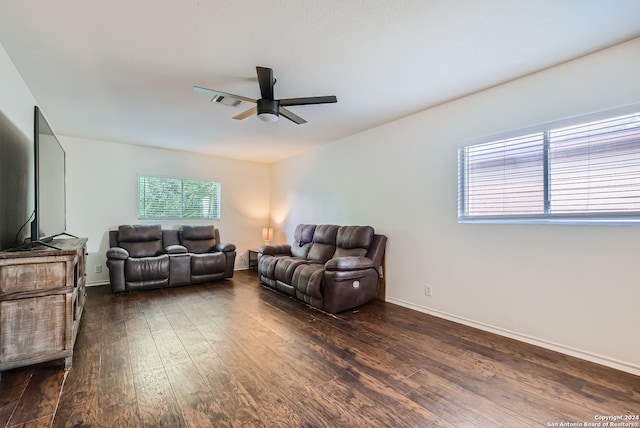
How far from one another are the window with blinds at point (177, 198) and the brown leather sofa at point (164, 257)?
0.39 meters

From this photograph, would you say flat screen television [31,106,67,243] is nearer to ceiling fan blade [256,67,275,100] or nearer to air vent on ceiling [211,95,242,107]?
air vent on ceiling [211,95,242,107]

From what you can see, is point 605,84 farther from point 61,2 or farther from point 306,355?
point 61,2

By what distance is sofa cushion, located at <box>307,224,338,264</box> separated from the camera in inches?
167

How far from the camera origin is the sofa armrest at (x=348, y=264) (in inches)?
131

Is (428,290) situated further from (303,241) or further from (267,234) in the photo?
(267,234)

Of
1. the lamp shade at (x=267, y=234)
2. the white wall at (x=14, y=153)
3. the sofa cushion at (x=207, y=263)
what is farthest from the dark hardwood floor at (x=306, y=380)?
the lamp shade at (x=267, y=234)

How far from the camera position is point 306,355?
7.60ft

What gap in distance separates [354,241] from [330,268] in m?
0.67

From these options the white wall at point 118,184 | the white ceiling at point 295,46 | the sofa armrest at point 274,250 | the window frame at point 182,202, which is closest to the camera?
the white ceiling at point 295,46

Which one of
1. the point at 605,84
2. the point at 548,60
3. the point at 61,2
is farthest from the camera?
the point at 548,60

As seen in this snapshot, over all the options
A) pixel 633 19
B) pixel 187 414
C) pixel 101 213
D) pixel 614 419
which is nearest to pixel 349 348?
pixel 187 414

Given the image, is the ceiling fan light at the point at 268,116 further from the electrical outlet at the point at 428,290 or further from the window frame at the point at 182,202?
the window frame at the point at 182,202

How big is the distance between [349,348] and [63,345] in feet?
7.01

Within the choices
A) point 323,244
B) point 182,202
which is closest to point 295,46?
point 323,244
